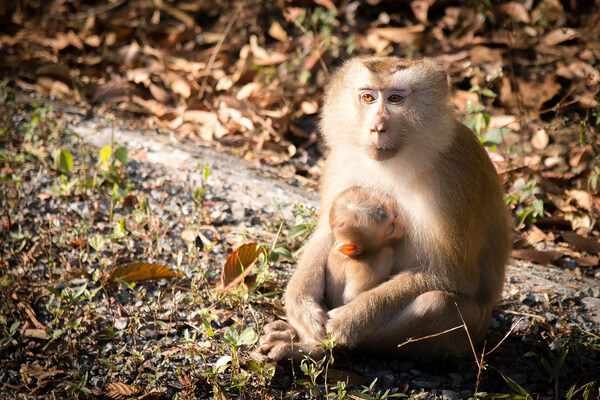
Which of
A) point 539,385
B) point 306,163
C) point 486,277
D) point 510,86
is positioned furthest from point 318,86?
point 539,385

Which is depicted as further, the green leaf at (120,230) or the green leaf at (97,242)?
the green leaf at (120,230)

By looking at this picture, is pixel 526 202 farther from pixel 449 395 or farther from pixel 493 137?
pixel 449 395

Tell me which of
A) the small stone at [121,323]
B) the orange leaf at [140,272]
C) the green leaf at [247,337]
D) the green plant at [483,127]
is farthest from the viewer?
the green plant at [483,127]

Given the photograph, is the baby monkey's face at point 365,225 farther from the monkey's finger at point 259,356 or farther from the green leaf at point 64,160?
the green leaf at point 64,160

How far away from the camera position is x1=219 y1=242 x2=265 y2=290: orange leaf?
4.43 metres

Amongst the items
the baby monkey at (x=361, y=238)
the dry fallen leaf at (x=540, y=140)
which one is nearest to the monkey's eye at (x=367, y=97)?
the baby monkey at (x=361, y=238)

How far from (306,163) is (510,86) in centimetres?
192

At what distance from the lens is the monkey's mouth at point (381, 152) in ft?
12.6

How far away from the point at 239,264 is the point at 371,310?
96 cm

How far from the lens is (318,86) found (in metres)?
7.20

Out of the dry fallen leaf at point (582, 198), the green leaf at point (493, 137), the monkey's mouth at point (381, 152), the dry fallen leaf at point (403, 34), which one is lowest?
the dry fallen leaf at point (582, 198)

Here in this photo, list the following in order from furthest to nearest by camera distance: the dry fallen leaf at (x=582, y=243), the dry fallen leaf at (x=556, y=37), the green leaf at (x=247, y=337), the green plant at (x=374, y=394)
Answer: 1. the dry fallen leaf at (x=556, y=37)
2. the dry fallen leaf at (x=582, y=243)
3. the green leaf at (x=247, y=337)
4. the green plant at (x=374, y=394)

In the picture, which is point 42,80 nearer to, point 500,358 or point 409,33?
point 409,33

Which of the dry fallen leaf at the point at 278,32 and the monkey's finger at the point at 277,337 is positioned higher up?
the dry fallen leaf at the point at 278,32
